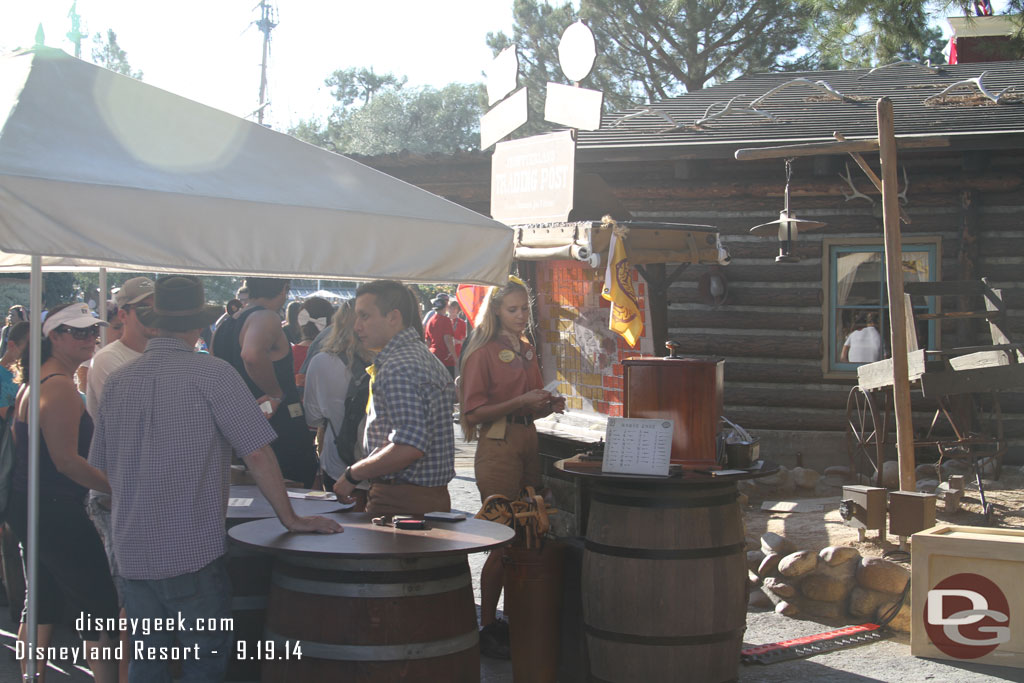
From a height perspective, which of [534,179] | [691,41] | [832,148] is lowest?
[534,179]

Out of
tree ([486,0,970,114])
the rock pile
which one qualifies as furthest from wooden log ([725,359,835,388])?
tree ([486,0,970,114])

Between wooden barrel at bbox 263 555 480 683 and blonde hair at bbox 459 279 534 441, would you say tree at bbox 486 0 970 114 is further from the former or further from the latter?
wooden barrel at bbox 263 555 480 683

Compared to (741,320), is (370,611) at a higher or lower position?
lower

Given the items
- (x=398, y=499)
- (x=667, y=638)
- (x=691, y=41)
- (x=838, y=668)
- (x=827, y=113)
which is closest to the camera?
(x=398, y=499)

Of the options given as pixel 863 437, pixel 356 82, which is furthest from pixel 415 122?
pixel 863 437

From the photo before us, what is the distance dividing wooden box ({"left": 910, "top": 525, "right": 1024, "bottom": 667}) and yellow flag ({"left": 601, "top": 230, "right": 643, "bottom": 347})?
1.83 meters

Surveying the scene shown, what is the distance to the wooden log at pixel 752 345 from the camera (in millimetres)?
9828

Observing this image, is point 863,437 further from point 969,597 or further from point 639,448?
point 639,448

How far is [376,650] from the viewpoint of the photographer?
3.17 metres

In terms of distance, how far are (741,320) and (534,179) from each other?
4.41 meters

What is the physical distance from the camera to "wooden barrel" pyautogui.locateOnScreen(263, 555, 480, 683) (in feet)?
10.4

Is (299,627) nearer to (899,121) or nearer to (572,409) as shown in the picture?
(572,409)

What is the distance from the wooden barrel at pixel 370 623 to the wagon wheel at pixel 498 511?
2.63 ft

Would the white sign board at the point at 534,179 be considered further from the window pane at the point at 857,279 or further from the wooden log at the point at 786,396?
the window pane at the point at 857,279
